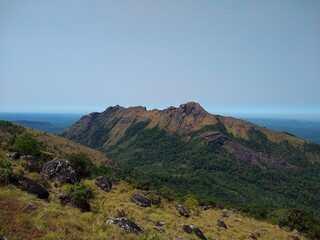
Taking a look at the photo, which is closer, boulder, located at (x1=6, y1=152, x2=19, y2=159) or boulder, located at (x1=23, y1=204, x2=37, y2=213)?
boulder, located at (x1=23, y1=204, x2=37, y2=213)

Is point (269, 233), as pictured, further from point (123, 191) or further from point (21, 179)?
point (21, 179)

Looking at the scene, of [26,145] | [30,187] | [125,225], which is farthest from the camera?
[26,145]

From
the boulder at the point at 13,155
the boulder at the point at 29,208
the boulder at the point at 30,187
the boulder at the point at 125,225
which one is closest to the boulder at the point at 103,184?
the boulder at the point at 13,155

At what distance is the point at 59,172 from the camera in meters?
43.3

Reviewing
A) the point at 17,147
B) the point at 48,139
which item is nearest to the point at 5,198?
the point at 17,147

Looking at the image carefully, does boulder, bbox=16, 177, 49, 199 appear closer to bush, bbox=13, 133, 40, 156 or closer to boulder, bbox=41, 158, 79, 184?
boulder, bbox=41, 158, 79, 184

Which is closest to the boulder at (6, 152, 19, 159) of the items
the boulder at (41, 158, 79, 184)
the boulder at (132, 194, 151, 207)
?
the boulder at (41, 158, 79, 184)

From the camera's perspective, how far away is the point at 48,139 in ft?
623

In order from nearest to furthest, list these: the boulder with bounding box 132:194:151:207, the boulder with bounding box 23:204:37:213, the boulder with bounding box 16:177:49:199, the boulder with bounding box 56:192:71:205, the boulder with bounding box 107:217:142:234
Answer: the boulder with bounding box 23:204:37:213, the boulder with bounding box 107:217:142:234, the boulder with bounding box 16:177:49:199, the boulder with bounding box 56:192:71:205, the boulder with bounding box 132:194:151:207

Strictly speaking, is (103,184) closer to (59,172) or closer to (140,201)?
(140,201)

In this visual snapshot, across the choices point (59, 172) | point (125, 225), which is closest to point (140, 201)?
point (59, 172)

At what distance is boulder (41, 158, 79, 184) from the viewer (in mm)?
42366

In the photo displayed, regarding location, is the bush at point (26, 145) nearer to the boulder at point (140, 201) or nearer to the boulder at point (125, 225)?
the boulder at point (140, 201)

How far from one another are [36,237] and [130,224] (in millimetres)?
9298
